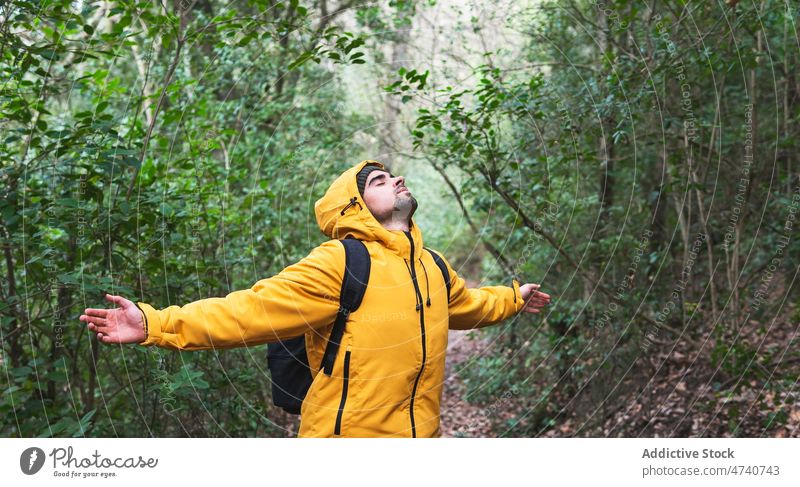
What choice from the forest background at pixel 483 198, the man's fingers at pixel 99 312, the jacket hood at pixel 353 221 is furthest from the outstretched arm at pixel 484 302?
the man's fingers at pixel 99 312

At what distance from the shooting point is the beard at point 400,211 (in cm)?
312

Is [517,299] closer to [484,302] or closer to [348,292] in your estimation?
[484,302]

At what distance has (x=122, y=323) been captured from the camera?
2.55 metres

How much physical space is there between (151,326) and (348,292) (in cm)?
72

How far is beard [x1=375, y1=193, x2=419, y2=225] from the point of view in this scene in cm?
312

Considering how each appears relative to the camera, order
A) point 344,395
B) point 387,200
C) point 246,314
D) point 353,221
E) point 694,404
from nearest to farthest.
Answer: point 246,314 → point 344,395 → point 353,221 → point 387,200 → point 694,404

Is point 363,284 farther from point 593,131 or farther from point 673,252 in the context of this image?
point 673,252

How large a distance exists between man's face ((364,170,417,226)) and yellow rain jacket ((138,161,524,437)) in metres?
0.08

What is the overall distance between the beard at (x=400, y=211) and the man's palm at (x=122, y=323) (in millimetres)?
1063

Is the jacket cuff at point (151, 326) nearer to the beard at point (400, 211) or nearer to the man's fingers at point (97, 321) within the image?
the man's fingers at point (97, 321)

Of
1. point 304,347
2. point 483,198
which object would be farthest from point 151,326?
point 483,198

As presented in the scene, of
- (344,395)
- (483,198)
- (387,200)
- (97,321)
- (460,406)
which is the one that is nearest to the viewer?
(97,321)

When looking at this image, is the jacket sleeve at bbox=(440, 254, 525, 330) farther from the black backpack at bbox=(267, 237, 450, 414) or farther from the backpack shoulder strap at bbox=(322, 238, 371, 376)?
the backpack shoulder strap at bbox=(322, 238, 371, 376)

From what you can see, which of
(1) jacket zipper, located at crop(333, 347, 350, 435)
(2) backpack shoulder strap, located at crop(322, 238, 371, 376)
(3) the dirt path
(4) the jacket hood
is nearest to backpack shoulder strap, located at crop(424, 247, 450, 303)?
(4) the jacket hood
